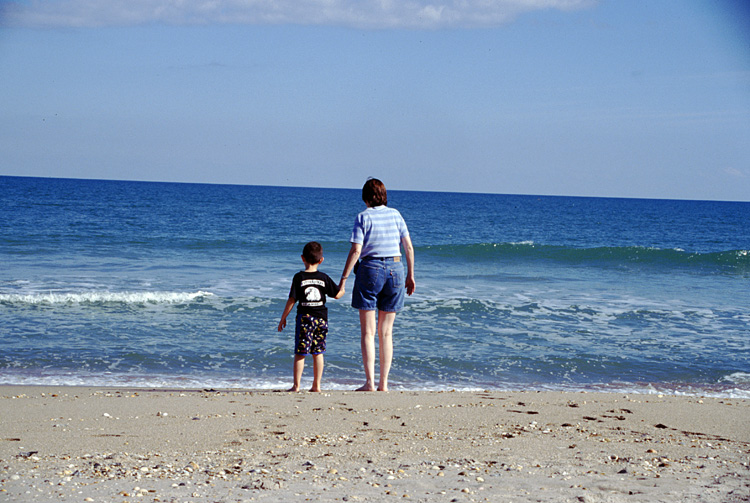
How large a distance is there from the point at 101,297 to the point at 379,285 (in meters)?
7.36

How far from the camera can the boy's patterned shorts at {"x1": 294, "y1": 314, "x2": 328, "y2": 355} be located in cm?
540

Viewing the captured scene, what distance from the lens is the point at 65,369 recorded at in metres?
6.96

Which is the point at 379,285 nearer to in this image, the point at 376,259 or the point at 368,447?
the point at 376,259

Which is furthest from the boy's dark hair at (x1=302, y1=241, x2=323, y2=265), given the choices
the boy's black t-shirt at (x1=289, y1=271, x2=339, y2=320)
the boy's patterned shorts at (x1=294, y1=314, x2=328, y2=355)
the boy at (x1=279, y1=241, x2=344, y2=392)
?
the boy's patterned shorts at (x1=294, y1=314, x2=328, y2=355)

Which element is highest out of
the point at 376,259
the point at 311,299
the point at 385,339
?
the point at 376,259

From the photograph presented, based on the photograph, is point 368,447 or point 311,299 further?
point 311,299

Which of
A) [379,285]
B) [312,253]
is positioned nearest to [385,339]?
[379,285]

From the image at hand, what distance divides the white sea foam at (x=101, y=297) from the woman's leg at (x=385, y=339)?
629 cm

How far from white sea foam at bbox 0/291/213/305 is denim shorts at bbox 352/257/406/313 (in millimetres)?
6480

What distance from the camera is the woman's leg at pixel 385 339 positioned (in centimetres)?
548

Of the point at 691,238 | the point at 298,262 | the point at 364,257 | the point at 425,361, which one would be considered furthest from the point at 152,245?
the point at 691,238

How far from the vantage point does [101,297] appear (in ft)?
36.1

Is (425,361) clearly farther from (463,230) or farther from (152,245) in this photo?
(463,230)

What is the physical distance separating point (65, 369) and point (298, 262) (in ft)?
38.2
